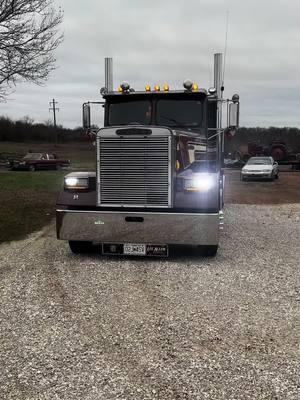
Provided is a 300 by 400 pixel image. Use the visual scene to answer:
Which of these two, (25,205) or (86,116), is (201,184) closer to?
(86,116)

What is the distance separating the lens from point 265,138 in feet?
209

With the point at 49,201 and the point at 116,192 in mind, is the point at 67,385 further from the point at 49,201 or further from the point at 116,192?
the point at 49,201

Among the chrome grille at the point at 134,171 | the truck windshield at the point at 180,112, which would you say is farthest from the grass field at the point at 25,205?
the truck windshield at the point at 180,112

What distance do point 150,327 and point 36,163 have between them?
3329 cm

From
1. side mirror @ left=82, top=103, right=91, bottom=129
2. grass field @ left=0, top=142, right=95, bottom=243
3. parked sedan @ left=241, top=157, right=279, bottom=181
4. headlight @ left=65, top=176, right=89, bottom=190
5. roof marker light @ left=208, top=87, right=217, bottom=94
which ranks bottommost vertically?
parked sedan @ left=241, top=157, right=279, bottom=181

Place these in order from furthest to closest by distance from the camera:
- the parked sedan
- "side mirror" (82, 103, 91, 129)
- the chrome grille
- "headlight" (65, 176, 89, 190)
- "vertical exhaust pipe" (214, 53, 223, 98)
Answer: the parked sedan < "vertical exhaust pipe" (214, 53, 223, 98) < "side mirror" (82, 103, 91, 129) < "headlight" (65, 176, 89, 190) < the chrome grille

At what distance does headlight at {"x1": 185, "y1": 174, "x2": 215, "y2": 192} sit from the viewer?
23.0 ft

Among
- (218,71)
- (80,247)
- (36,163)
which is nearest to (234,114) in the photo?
(218,71)

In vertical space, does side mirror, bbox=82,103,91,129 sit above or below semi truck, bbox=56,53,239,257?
above

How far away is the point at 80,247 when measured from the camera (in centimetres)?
790

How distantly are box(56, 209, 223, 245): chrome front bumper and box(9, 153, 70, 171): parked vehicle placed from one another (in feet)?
98.8

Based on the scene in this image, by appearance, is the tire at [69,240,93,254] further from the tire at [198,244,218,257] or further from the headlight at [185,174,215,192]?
the headlight at [185,174,215,192]

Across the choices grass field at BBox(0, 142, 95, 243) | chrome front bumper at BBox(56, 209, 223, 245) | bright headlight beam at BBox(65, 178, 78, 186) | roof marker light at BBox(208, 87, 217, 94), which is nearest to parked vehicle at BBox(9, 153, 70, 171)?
grass field at BBox(0, 142, 95, 243)

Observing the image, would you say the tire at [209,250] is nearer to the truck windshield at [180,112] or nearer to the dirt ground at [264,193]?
the truck windshield at [180,112]
